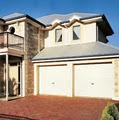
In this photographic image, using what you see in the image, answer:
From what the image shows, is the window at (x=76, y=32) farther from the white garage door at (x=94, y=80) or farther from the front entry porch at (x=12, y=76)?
the front entry porch at (x=12, y=76)

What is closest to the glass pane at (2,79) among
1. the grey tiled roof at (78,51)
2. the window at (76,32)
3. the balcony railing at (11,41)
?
the balcony railing at (11,41)

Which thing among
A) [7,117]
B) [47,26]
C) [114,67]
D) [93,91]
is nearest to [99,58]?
[114,67]

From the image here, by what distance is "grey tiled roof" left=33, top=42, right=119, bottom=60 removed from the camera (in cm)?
1644

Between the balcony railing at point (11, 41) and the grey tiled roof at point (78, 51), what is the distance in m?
2.14

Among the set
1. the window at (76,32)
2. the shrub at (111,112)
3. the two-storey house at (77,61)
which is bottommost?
the shrub at (111,112)

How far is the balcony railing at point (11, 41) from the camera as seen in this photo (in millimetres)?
15866

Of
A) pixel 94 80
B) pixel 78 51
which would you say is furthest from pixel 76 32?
pixel 94 80

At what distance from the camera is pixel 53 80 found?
1856cm

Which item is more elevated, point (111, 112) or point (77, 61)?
point (77, 61)

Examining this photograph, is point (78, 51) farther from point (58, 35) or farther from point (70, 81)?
point (58, 35)

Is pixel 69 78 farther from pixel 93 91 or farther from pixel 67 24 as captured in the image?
pixel 67 24

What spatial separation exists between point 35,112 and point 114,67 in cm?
709

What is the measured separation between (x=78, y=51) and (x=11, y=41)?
5355 mm

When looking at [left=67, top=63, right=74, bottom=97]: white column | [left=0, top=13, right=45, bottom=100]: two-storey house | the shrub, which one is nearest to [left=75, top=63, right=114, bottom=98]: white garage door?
[left=67, top=63, right=74, bottom=97]: white column
